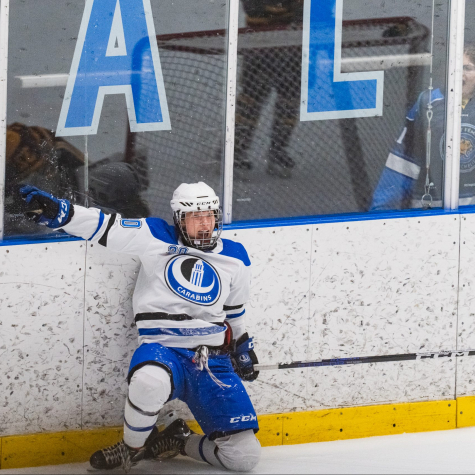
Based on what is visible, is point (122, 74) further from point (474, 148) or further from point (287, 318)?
point (474, 148)

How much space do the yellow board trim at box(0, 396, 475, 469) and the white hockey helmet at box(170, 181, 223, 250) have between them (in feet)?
2.53

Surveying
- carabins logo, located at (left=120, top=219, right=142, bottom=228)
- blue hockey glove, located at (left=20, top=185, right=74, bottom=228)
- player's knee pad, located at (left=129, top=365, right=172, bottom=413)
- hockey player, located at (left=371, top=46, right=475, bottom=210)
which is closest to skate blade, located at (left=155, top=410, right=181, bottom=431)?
player's knee pad, located at (left=129, top=365, right=172, bottom=413)

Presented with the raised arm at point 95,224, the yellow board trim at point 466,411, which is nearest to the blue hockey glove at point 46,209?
the raised arm at point 95,224

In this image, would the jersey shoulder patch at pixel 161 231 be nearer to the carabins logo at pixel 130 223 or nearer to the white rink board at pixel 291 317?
the carabins logo at pixel 130 223

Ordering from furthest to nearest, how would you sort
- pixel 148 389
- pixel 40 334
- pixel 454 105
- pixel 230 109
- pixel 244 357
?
pixel 454 105 → pixel 230 109 → pixel 244 357 → pixel 40 334 → pixel 148 389

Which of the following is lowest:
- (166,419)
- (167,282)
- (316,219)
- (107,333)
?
(166,419)

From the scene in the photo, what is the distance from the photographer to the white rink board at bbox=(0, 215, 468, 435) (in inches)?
128

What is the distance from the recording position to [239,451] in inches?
125

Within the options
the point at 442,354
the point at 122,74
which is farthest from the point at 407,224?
the point at 122,74

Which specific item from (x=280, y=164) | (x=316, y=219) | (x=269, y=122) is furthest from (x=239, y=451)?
(x=269, y=122)

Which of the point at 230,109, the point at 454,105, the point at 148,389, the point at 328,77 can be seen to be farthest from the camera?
the point at 454,105

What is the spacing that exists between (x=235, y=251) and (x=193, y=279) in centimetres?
22

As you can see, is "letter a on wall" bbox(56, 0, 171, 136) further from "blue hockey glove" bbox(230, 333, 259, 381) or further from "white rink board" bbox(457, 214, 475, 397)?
"white rink board" bbox(457, 214, 475, 397)

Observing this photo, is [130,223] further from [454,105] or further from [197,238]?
[454,105]
